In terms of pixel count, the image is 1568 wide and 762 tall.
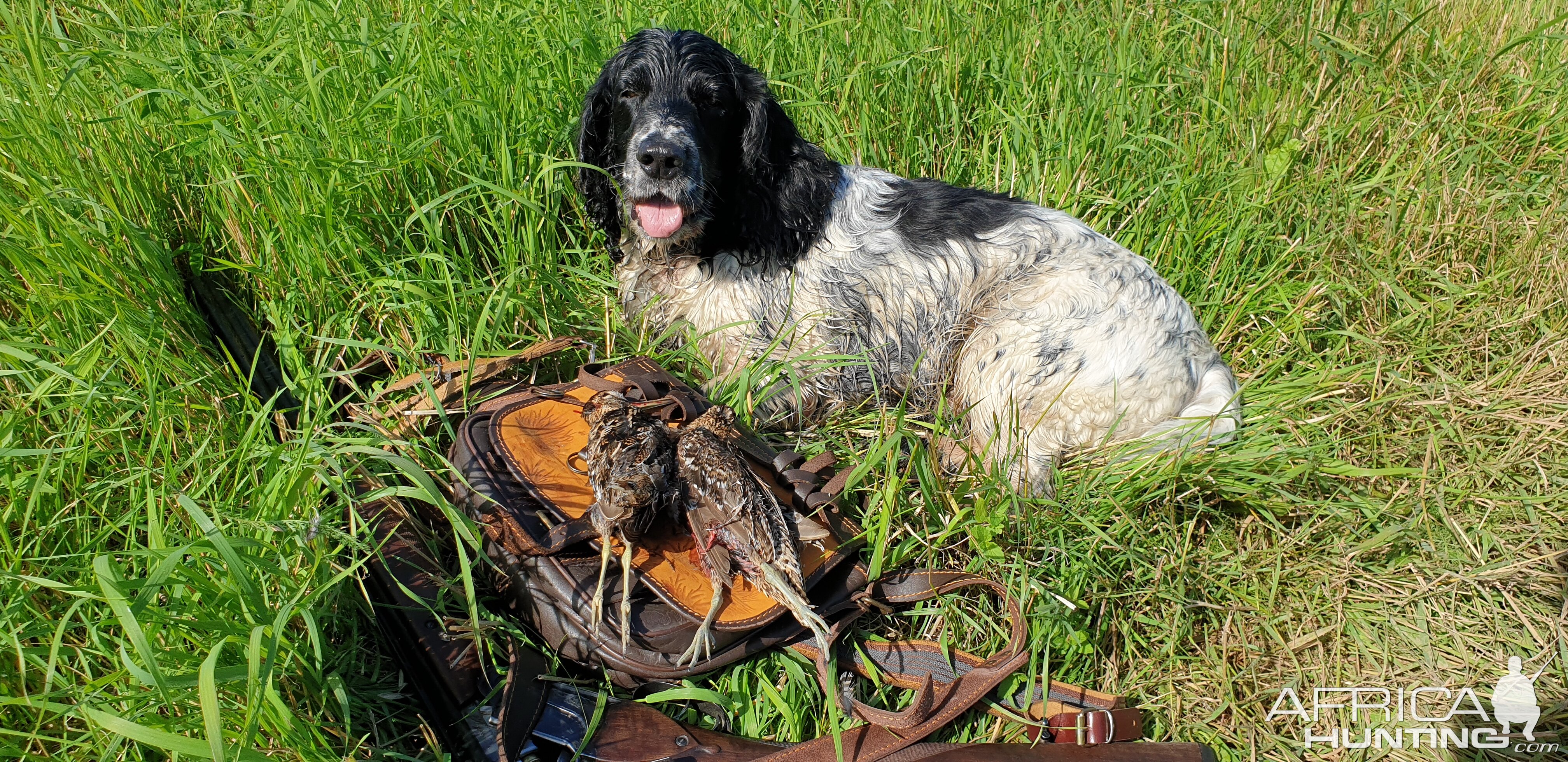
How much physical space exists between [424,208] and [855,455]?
1.68 m

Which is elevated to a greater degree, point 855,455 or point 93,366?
point 93,366

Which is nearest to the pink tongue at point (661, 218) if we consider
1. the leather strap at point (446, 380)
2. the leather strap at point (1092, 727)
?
the leather strap at point (446, 380)

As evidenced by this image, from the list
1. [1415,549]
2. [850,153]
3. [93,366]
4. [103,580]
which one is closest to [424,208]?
[93,366]

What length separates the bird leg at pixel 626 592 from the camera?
217cm

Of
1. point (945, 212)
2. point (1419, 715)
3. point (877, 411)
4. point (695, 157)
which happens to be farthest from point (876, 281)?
point (1419, 715)

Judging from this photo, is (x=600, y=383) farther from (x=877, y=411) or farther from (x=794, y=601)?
(x=877, y=411)

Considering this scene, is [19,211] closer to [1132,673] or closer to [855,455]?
[855,455]

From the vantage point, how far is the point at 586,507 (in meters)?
2.46

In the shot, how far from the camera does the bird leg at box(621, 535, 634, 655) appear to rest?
7.13ft

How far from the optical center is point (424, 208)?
2840 mm

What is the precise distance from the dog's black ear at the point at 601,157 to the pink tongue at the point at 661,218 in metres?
0.25

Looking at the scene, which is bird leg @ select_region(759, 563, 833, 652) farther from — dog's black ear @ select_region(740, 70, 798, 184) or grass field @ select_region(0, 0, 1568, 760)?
dog's black ear @ select_region(740, 70, 798, 184)

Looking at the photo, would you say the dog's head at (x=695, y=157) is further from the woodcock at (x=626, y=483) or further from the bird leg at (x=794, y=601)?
Result: the bird leg at (x=794, y=601)

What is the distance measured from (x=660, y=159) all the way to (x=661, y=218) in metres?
0.24
